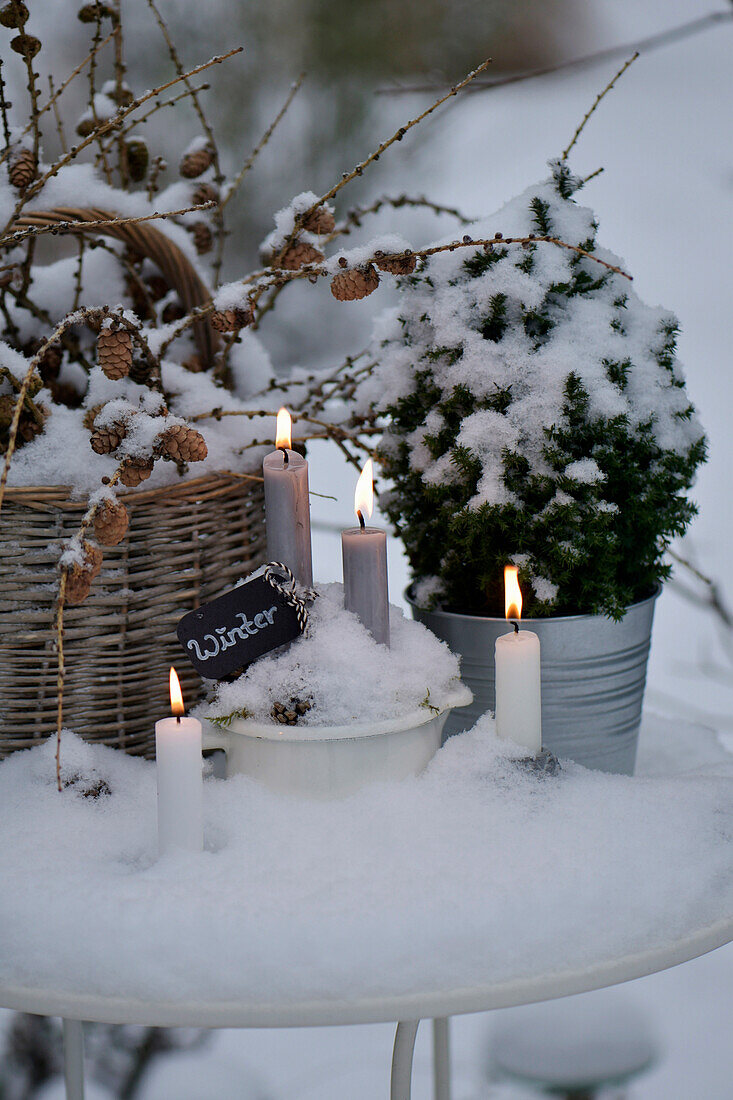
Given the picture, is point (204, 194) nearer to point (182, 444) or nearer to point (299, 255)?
point (299, 255)

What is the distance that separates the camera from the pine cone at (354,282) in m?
0.70

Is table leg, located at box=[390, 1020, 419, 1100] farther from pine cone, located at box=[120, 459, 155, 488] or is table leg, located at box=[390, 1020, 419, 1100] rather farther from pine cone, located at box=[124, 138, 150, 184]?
pine cone, located at box=[124, 138, 150, 184]

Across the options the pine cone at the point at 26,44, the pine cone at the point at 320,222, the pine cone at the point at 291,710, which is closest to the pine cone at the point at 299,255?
the pine cone at the point at 320,222

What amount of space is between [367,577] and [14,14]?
471 mm

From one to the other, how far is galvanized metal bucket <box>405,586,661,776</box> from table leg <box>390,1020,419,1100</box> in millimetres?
235

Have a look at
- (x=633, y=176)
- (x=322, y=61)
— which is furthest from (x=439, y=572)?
(x=322, y=61)

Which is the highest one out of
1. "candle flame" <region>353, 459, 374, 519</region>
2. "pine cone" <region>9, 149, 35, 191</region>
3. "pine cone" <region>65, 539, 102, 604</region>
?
"pine cone" <region>9, 149, 35, 191</region>

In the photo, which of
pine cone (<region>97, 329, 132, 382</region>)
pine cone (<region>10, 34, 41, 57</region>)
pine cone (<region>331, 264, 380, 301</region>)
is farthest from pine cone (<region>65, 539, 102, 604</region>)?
pine cone (<region>10, 34, 41, 57</region>)

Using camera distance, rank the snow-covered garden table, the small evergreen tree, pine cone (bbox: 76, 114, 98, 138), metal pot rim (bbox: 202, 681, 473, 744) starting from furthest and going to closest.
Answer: pine cone (bbox: 76, 114, 98, 138), the small evergreen tree, metal pot rim (bbox: 202, 681, 473, 744), the snow-covered garden table

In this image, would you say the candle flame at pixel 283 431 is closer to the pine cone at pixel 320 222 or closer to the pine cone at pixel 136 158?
the pine cone at pixel 320 222

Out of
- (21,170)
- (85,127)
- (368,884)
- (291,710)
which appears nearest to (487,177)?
(85,127)

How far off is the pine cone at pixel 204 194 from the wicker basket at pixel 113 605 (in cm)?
30

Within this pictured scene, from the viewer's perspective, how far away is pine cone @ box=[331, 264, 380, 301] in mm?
696

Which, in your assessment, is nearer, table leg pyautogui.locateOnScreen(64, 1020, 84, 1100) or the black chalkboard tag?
the black chalkboard tag
